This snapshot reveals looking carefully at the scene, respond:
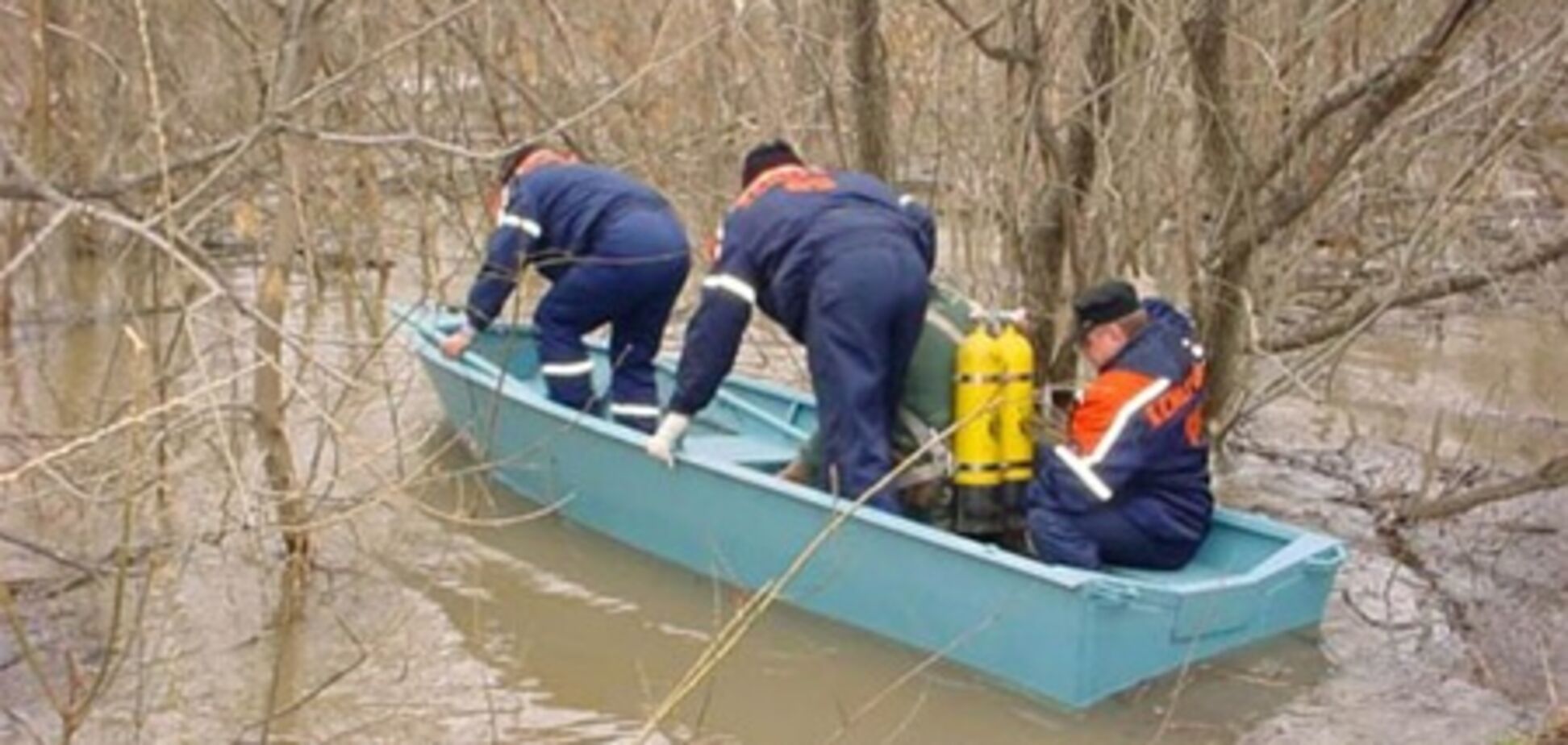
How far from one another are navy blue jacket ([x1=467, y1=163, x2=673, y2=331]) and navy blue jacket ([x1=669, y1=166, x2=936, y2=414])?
1324mm

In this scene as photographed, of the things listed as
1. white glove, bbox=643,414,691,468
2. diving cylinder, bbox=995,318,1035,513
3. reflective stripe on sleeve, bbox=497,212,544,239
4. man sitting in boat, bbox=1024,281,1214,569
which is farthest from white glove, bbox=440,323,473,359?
man sitting in boat, bbox=1024,281,1214,569

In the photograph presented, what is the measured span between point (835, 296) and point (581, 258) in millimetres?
1857

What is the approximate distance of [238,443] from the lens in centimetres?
733

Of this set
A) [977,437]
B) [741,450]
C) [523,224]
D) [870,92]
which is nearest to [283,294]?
[523,224]

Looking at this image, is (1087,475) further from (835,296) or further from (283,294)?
(283,294)

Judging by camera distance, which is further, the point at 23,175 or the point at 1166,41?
the point at 1166,41

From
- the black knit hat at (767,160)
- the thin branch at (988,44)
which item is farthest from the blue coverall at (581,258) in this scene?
the thin branch at (988,44)

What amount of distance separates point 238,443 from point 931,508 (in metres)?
2.54

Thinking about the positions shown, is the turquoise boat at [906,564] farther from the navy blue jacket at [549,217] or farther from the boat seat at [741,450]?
the navy blue jacket at [549,217]

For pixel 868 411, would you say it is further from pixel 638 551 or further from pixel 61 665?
pixel 61 665

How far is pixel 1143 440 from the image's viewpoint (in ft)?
22.1

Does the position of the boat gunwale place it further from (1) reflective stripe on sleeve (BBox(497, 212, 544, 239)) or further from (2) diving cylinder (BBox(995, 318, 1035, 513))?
(1) reflective stripe on sleeve (BBox(497, 212, 544, 239))

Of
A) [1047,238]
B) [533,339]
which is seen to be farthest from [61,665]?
[1047,238]

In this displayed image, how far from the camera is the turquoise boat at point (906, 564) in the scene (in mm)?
6430
